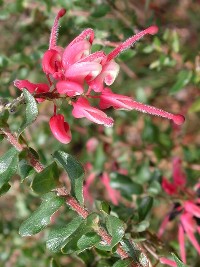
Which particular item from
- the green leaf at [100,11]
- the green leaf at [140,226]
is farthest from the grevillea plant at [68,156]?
the green leaf at [100,11]

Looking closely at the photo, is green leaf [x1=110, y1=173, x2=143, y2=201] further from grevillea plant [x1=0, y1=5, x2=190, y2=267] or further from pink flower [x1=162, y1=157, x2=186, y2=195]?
grevillea plant [x1=0, y1=5, x2=190, y2=267]

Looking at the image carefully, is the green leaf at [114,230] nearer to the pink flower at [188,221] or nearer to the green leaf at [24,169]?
the green leaf at [24,169]

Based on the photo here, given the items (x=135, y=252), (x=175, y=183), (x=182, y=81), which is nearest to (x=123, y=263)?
(x=135, y=252)

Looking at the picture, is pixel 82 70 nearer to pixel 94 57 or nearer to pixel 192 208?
pixel 94 57

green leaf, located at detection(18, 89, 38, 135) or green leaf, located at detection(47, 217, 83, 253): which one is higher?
green leaf, located at detection(18, 89, 38, 135)

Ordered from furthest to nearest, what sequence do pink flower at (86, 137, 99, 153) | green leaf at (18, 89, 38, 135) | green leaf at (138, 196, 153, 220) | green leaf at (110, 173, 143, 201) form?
pink flower at (86, 137, 99, 153) → green leaf at (110, 173, 143, 201) → green leaf at (138, 196, 153, 220) → green leaf at (18, 89, 38, 135)

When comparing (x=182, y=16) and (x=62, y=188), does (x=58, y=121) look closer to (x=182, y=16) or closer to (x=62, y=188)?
(x=62, y=188)

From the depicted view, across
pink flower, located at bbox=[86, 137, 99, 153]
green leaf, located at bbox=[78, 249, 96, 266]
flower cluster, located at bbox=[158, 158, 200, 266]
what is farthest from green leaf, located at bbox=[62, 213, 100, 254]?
pink flower, located at bbox=[86, 137, 99, 153]
